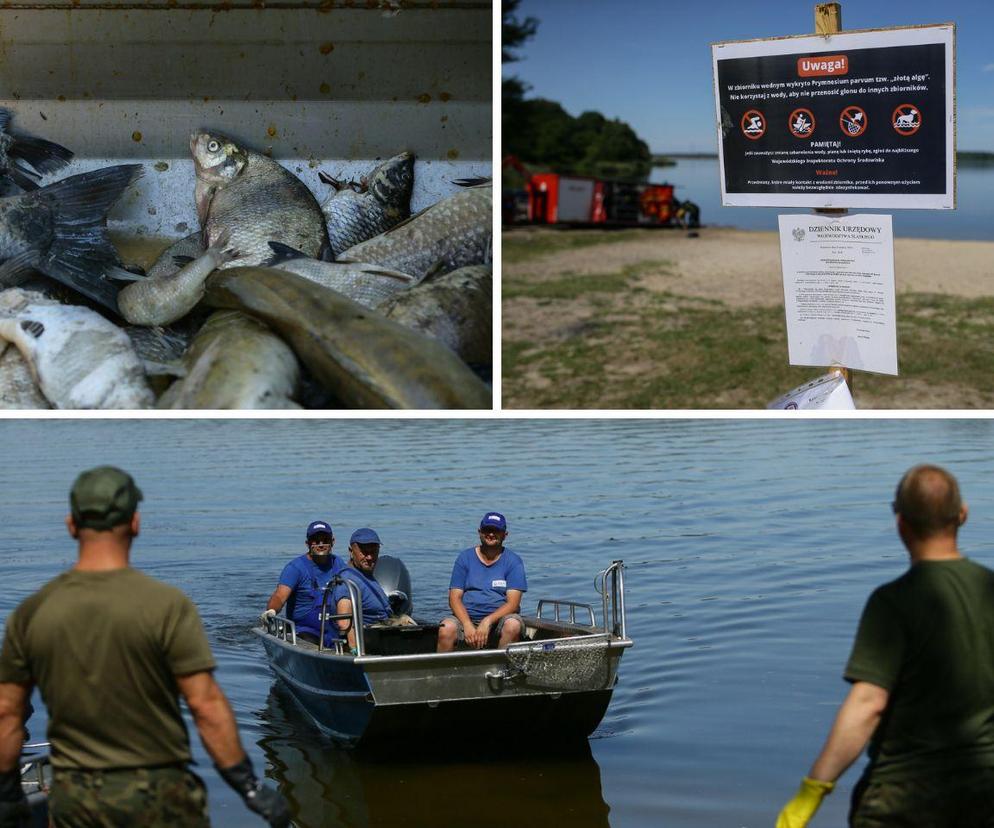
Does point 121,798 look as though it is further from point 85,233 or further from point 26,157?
point 26,157

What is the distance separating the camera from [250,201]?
1048cm

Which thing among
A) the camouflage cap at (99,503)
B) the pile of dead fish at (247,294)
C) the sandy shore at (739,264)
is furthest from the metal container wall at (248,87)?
the sandy shore at (739,264)

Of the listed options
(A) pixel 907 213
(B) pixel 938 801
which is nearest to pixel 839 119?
(B) pixel 938 801

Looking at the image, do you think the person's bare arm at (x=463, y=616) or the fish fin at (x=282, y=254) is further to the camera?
the fish fin at (x=282, y=254)

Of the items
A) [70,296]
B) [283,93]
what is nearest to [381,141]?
[283,93]

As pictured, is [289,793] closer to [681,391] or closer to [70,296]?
[70,296]

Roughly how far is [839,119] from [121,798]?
4.96 metres

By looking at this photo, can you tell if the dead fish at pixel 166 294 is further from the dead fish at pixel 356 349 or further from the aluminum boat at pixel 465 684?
the aluminum boat at pixel 465 684

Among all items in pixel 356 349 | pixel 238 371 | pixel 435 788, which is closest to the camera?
pixel 435 788

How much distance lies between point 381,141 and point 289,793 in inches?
193

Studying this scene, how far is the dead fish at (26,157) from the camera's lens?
420 inches

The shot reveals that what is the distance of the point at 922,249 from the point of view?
2412 centimetres

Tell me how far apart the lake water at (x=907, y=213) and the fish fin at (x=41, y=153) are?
1701 cm

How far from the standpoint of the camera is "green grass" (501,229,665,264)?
917 inches
